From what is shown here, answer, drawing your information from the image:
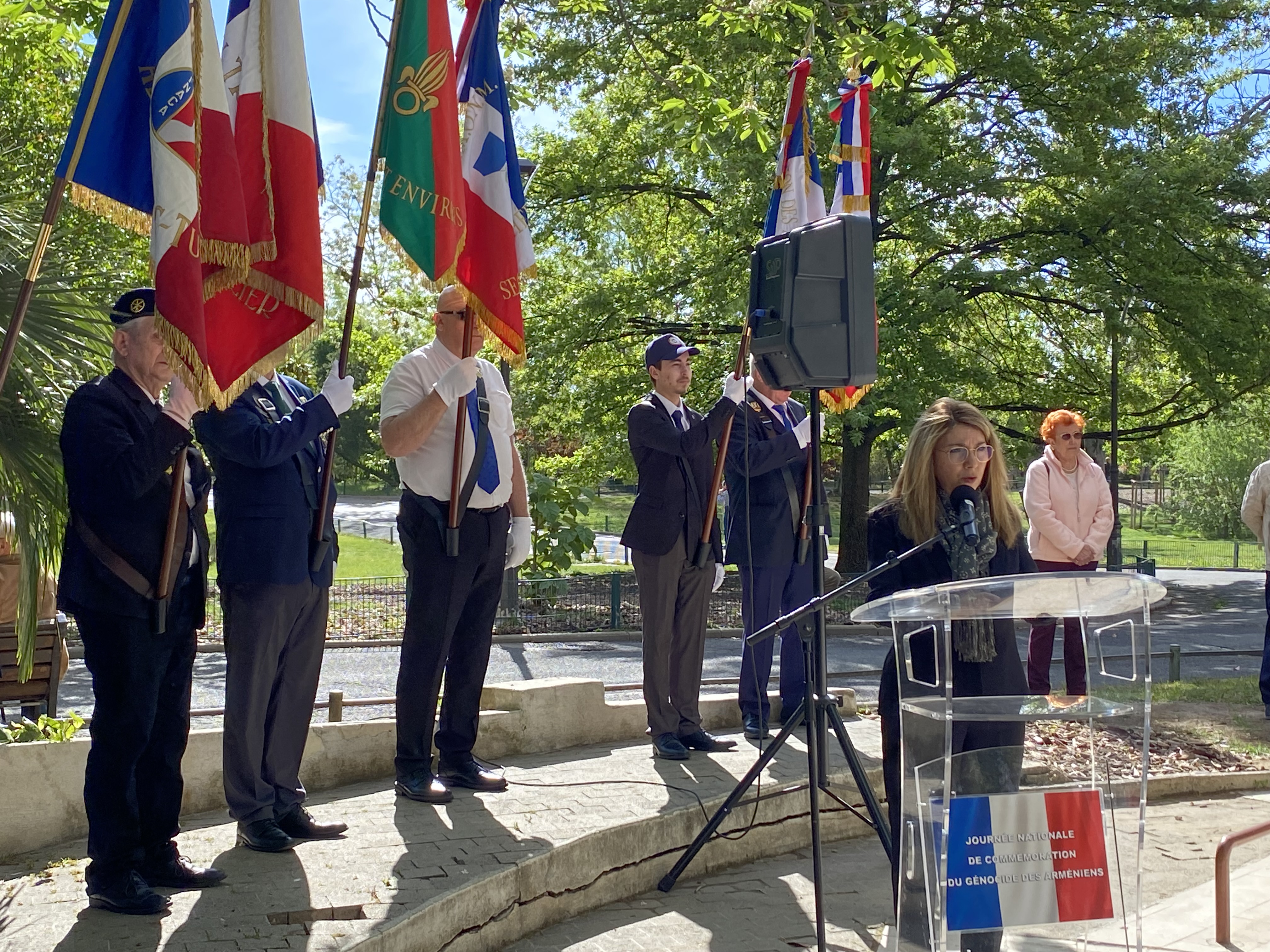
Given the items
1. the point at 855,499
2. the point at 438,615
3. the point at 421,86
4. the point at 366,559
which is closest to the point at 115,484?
the point at 438,615

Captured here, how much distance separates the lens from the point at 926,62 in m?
9.69

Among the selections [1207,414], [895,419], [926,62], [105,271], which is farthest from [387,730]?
[1207,414]

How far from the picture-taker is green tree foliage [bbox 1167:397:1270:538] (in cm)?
4278

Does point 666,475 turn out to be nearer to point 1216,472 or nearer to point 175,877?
point 175,877

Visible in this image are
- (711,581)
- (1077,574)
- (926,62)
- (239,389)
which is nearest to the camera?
(1077,574)

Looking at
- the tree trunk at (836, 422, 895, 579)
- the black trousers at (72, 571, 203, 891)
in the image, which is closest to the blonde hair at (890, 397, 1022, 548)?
the black trousers at (72, 571, 203, 891)

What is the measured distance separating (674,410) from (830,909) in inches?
111

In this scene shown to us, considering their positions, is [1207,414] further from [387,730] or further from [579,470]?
[387,730]

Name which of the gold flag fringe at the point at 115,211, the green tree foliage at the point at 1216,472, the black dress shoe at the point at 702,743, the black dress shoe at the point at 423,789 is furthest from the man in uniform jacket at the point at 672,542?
the green tree foliage at the point at 1216,472

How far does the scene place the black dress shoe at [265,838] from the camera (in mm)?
4840

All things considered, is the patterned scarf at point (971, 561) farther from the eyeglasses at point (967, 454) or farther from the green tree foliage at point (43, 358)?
the green tree foliage at point (43, 358)

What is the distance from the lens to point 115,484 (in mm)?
4227

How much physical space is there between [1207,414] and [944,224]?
6477 millimetres

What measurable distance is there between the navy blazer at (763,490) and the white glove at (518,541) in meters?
1.43
